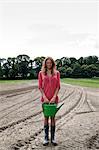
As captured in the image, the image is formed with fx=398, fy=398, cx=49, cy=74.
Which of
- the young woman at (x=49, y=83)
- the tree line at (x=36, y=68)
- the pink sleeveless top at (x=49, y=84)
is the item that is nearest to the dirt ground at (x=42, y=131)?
the young woman at (x=49, y=83)

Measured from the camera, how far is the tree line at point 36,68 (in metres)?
90.0

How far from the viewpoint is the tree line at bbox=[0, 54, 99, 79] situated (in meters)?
90.0

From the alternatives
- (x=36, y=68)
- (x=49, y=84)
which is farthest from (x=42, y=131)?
(x=36, y=68)

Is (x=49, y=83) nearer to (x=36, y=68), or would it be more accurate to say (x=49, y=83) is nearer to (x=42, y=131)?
(x=42, y=131)

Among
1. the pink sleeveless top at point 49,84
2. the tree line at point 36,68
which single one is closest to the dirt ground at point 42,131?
the pink sleeveless top at point 49,84

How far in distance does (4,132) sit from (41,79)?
1900 mm

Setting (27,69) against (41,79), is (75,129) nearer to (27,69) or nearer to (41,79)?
(41,79)

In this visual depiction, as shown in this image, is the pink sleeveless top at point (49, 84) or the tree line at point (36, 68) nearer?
the pink sleeveless top at point (49, 84)

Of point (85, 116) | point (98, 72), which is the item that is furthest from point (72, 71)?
point (85, 116)

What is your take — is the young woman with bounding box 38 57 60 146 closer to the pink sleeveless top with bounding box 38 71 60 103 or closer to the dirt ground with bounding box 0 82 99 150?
the pink sleeveless top with bounding box 38 71 60 103

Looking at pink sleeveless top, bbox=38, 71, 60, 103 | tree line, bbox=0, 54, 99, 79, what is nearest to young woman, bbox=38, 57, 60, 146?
pink sleeveless top, bbox=38, 71, 60, 103

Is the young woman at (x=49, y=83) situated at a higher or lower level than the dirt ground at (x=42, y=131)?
higher

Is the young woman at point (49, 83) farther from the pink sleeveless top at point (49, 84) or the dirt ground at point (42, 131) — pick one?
the dirt ground at point (42, 131)

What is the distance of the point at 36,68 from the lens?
101 m
